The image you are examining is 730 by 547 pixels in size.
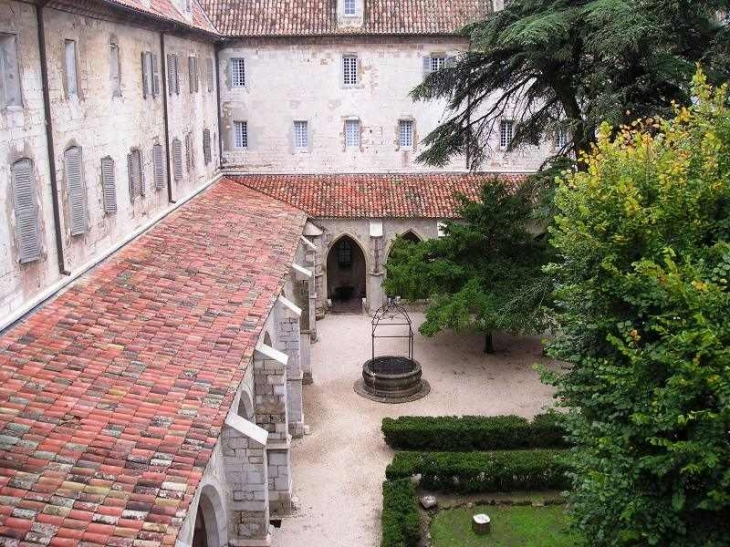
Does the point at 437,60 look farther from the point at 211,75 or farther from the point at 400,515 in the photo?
the point at 400,515

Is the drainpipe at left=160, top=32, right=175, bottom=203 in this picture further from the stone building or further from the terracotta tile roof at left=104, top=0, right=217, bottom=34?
the terracotta tile roof at left=104, top=0, right=217, bottom=34

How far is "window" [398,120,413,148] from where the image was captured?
1314 inches

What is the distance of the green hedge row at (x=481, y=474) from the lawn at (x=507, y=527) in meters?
0.65

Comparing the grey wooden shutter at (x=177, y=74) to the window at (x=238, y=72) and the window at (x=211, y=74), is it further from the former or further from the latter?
the window at (x=238, y=72)

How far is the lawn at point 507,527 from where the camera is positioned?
16.4 meters

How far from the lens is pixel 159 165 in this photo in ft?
75.5

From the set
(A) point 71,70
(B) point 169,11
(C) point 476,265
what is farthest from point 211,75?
(A) point 71,70

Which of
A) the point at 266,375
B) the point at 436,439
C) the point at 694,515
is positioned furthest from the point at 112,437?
the point at 436,439

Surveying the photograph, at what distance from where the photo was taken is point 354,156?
3353cm

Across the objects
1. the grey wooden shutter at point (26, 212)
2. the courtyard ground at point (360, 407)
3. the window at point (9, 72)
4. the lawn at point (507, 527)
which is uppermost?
the window at point (9, 72)

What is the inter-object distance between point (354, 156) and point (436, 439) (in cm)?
1646

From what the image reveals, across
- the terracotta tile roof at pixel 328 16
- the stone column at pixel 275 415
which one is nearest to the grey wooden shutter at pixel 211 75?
the terracotta tile roof at pixel 328 16

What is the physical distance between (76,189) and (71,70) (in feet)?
8.34

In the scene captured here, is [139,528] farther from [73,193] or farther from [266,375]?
[73,193]
